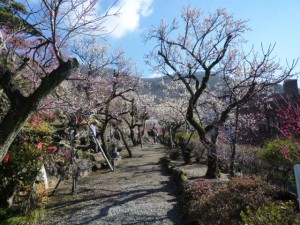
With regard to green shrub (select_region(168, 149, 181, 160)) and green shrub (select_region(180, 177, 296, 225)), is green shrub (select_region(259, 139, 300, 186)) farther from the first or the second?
green shrub (select_region(168, 149, 181, 160))

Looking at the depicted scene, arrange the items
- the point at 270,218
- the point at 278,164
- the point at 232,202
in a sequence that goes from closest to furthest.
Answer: the point at 270,218, the point at 232,202, the point at 278,164

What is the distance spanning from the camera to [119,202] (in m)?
9.45

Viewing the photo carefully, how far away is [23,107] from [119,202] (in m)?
5.61

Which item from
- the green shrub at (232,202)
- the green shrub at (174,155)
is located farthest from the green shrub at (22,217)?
the green shrub at (174,155)

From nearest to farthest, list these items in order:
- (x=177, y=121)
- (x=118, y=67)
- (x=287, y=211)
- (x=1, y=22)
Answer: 1. (x=287, y=211)
2. (x=1, y=22)
3. (x=118, y=67)
4. (x=177, y=121)

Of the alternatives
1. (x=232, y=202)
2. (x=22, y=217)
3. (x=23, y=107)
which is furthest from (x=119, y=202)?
(x=23, y=107)

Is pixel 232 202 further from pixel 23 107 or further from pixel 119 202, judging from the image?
pixel 23 107

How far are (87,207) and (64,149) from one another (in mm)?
3935

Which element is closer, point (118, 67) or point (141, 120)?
point (118, 67)

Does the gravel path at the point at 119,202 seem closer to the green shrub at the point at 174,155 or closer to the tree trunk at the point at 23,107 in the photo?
the tree trunk at the point at 23,107

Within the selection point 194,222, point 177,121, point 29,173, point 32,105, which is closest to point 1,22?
point 29,173

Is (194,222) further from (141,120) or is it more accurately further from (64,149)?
(141,120)

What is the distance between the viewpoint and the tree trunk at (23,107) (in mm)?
4746

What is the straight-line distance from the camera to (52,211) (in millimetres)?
8984
